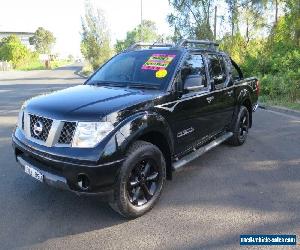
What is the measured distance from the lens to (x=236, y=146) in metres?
6.70

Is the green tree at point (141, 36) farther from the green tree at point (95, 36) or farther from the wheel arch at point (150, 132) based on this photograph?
the wheel arch at point (150, 132)

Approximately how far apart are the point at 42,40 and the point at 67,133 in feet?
340

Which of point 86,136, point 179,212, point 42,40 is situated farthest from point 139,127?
point 42,40

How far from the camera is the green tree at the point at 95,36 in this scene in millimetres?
33875

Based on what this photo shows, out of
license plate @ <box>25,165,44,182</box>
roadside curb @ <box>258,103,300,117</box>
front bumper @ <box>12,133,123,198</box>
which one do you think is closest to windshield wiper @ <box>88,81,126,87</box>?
front bumper @ <box>12,133,123,198</box>

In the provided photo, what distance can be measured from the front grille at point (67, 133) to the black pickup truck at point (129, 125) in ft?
0.03

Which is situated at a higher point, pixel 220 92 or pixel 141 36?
pixel 141 36

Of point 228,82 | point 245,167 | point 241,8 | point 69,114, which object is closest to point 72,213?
point 69,114

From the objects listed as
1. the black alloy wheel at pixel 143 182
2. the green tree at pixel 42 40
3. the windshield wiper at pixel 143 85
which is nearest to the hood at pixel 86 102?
the windshield wiper at pixel 143 85

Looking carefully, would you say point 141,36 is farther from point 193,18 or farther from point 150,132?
point 150,132

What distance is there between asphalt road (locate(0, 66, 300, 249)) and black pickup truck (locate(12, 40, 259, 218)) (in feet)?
1.05

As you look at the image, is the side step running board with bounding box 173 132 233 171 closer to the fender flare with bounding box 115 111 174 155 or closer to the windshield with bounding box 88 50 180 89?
the fender flare with bounding box 115 111 174 155

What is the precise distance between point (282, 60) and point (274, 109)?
4.88 meters

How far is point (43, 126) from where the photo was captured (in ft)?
12.3
